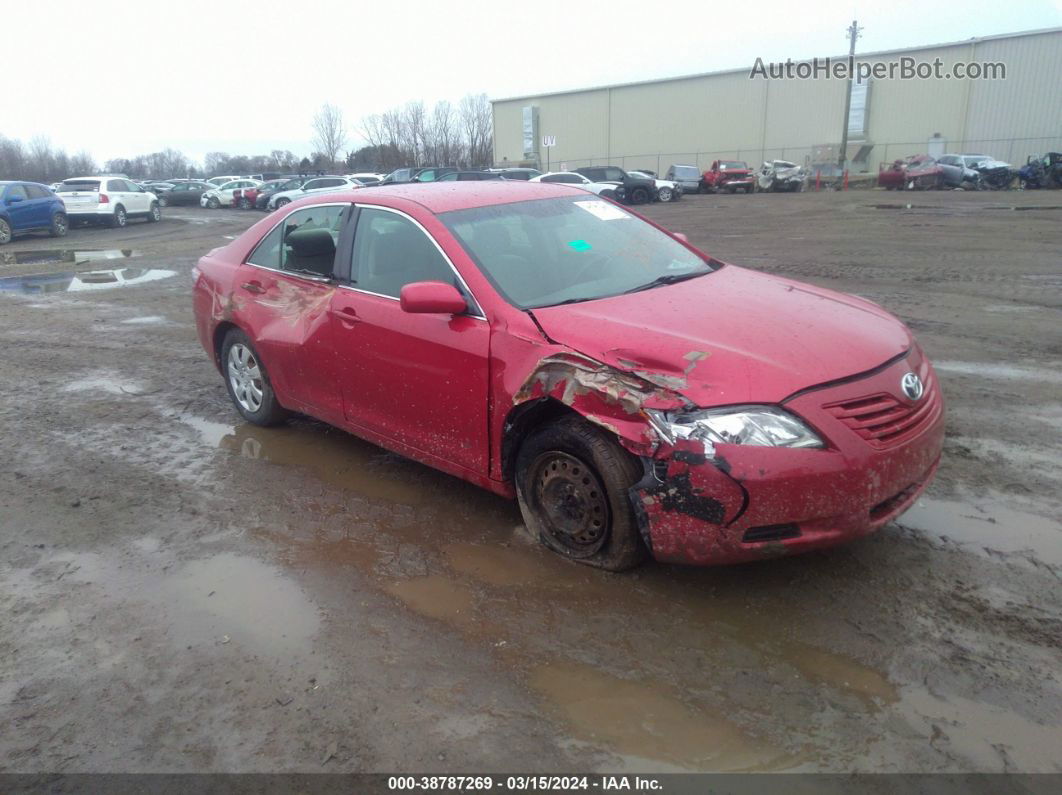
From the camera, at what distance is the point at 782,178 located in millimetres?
39719

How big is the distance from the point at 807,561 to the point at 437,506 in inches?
75.5

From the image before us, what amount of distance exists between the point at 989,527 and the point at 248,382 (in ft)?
15.0

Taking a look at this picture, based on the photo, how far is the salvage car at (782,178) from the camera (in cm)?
3969

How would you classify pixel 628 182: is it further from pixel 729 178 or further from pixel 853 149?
pixel 853 149

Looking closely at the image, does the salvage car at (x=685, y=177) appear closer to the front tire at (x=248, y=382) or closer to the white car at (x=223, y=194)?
the white car at (x=223, y=194)

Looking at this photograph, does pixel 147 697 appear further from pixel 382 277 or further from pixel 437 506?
pixel 382 277

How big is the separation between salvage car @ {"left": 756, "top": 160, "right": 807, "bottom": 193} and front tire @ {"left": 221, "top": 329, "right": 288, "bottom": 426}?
1511 inches

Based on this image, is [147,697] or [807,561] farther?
[807,561]

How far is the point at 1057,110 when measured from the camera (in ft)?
139

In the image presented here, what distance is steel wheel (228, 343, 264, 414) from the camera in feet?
18.1

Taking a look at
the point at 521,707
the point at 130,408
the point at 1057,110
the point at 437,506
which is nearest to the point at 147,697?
the point at 521,707

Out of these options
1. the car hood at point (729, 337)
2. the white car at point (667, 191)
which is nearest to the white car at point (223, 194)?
the white car at point (667, 191)

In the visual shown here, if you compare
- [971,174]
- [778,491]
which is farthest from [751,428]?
[971,174]

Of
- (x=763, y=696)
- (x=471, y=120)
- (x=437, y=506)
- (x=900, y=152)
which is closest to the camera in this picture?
(x=763, y=696)
